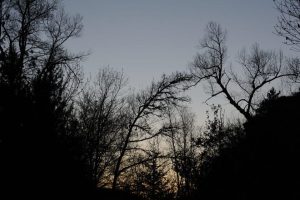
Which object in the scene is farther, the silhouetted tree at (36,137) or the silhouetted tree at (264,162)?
the silhouetted tree at (264,162)

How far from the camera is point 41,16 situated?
18609 millimetres

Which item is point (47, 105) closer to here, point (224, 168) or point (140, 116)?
point (224, 168)

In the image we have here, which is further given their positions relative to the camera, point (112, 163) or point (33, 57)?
point (112, 163)

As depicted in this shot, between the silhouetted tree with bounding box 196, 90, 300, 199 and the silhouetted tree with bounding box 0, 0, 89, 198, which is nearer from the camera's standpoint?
the silhouetted tree with bounding box 0, 0, 89, 198

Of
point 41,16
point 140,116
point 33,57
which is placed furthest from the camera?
point 140,116

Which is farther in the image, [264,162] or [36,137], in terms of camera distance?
[264,162]

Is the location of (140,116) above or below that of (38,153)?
above

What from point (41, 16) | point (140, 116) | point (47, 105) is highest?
point (41, 16)

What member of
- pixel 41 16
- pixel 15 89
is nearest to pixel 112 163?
pixel 41 16

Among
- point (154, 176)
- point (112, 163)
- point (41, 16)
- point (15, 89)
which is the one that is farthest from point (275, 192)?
point (154, 176)

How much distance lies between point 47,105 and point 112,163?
12.4 m

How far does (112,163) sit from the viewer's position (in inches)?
810

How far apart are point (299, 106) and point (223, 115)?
18768 mm

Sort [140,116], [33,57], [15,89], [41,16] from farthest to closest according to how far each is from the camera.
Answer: [140,116] → [41,16] → [33,57] → [15,89]
